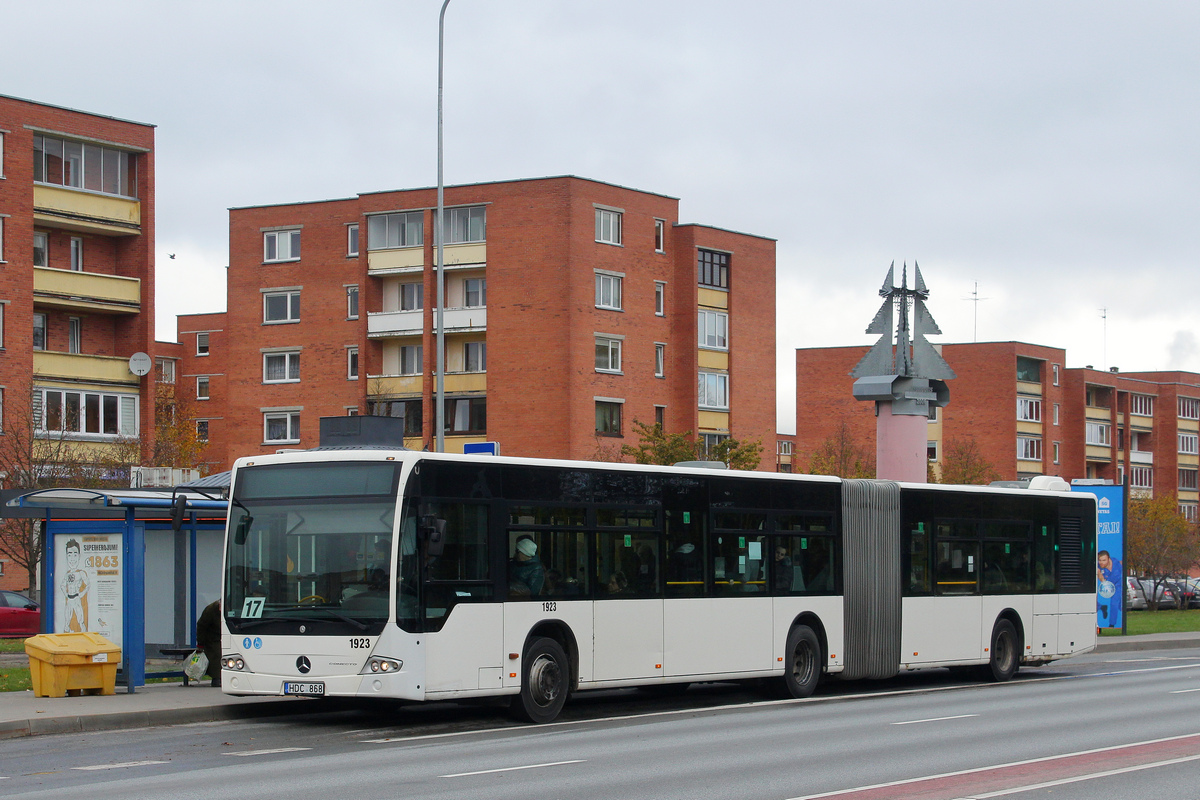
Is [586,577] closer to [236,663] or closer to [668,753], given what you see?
[668,753]

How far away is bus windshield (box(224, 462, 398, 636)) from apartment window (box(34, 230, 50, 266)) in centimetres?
3807

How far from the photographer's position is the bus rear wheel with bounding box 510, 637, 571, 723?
1648cm

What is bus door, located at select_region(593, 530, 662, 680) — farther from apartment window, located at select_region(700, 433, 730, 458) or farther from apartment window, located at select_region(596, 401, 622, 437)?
apartment window, located at select_region(596, 401, 622, 437)

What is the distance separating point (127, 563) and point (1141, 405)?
337 ft

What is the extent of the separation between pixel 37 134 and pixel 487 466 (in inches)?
1547

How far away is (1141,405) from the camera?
364 ft

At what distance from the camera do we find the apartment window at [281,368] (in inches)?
2685

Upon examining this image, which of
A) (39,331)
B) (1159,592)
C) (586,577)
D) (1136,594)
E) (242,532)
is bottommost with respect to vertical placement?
(1159,592)

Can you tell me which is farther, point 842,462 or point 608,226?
point 842,462

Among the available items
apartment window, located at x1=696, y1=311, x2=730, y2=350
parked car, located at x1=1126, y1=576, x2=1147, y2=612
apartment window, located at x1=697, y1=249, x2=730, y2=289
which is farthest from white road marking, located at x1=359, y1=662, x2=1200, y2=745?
apartment window, located at x1=697, y1=249, x2=730, y2=289

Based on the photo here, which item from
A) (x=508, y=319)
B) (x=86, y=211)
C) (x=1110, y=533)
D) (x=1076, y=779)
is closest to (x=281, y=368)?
(x=508, y=319)

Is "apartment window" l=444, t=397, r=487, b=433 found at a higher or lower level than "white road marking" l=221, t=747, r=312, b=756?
higher

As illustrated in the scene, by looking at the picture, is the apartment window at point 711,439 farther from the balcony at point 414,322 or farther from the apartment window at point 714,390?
the balcony at point 414,322

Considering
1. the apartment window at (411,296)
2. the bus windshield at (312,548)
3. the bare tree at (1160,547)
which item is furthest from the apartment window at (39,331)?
the bare tree at (1160,547)
